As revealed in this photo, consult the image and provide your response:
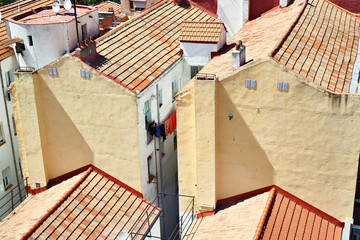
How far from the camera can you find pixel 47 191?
104 ft

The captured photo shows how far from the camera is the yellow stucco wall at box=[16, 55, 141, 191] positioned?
96.2 feet

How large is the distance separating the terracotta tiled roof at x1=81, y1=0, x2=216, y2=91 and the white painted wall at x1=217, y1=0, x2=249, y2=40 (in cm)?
158

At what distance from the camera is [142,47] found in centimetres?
3481

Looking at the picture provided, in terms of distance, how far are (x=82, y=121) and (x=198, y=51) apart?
32.2 ft

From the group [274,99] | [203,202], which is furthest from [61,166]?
[274,99]

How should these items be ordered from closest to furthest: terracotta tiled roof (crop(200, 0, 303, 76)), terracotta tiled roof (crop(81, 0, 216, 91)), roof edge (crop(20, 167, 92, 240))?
roof edge (crop(20, 167, 92, 240)) → terracotta tiled roof (crop(200, 0, 303, 76)) → terracotta tiled roof (crop(81, 0, 216, 91))

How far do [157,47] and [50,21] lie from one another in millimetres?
7211

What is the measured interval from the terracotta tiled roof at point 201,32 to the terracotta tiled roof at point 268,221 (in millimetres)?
11478

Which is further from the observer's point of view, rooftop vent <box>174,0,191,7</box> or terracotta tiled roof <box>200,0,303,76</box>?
rooftop vent <box>174,0,191,7</box>

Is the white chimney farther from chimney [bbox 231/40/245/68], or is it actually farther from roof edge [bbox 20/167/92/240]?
roof edge [bbox 20/167/92/240]

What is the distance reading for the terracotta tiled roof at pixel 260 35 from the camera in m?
30.2

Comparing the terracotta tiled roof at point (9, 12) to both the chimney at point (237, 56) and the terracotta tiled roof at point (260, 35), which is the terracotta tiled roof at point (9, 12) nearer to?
the terracotta tiled roof at point (260, 35)

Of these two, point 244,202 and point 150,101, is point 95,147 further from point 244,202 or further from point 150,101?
point 244,202

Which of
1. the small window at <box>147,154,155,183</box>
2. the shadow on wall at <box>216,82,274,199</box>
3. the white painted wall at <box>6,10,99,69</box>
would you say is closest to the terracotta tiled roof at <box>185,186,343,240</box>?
the shadow on wall at <box>216,82,274,199</box>
